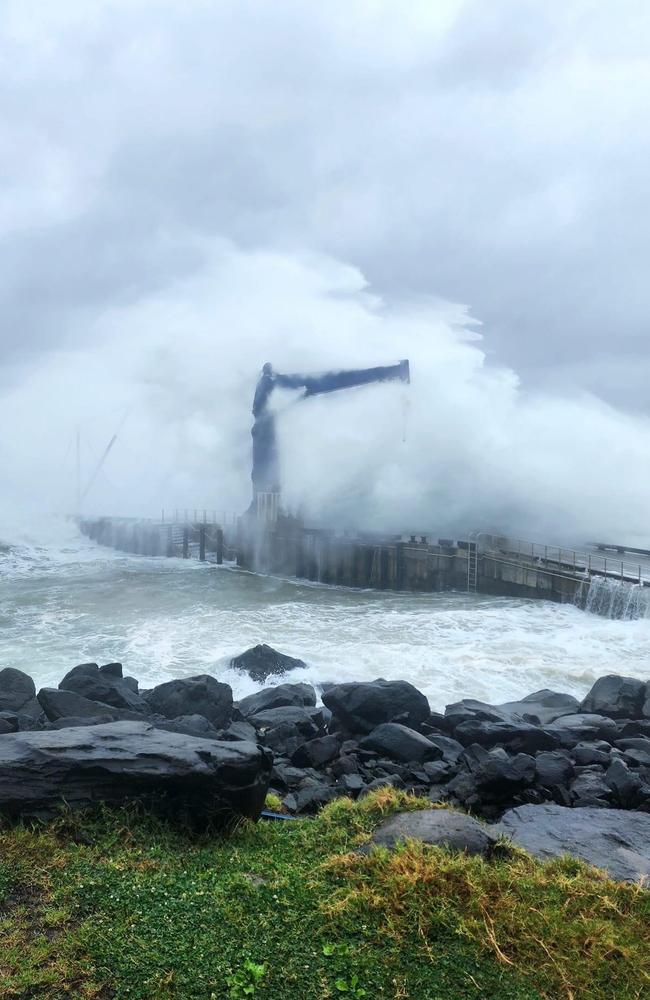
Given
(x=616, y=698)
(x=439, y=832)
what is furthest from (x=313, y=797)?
(x=616, y=698)

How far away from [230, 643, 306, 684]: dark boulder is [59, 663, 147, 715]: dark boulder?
3.32 metres

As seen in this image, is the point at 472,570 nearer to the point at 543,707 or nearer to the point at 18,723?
the point at 543,707

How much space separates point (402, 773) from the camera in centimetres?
862

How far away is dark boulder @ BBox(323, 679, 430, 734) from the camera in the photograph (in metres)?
11.2

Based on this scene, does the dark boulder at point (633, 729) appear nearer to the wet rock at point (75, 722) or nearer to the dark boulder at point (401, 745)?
the dark boulder at point (401, 745)

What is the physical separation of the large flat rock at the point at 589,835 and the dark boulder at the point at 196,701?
21.1 ft

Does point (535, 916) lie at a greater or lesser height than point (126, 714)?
greater

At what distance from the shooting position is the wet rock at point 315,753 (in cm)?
920

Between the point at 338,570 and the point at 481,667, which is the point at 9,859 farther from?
the point at 338,570

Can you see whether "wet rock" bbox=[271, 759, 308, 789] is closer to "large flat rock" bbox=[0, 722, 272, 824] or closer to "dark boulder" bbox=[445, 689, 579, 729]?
"large flat rock" bbox=[0, 722, 272, 824]

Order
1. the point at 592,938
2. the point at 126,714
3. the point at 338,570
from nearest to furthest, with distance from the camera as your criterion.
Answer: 1. the point at 592,938
2. the point at 126,714
3. the point at 338,570

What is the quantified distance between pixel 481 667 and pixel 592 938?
1348 cm

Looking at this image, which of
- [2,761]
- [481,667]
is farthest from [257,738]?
[481,667]

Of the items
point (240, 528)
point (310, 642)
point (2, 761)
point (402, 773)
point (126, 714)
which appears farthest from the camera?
point (240, 528)
